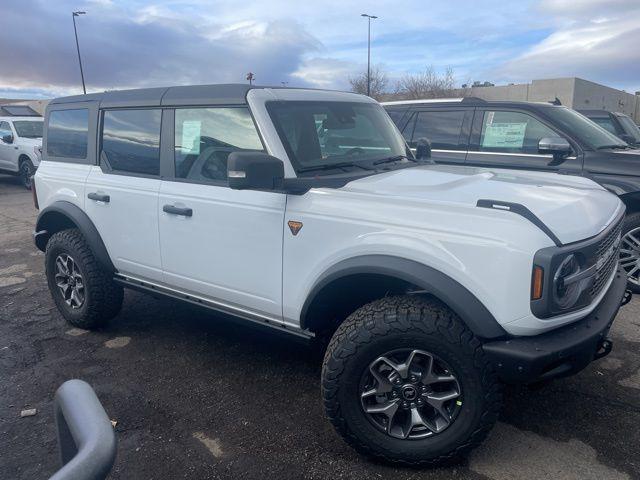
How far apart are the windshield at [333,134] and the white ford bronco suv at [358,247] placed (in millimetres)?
14

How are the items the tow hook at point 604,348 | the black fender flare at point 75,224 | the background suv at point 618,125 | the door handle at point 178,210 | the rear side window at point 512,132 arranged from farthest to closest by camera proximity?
the background suv at point 618,125, the rear side window at point 512,132, the black fender flare at point 75,224, the door handle at point 178,210, the tow hook at point 604,348

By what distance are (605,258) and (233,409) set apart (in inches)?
89.5

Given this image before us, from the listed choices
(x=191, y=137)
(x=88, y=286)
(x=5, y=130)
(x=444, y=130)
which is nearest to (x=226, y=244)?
(x=191, y=137)

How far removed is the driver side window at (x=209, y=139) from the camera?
10.8 feet

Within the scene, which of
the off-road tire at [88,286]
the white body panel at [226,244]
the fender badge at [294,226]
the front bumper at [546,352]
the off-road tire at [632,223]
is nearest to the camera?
the front bumper at [546,352]

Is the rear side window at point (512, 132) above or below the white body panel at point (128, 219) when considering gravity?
above

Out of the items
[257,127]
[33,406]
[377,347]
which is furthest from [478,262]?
[33,406]

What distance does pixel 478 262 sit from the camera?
7.70 feet

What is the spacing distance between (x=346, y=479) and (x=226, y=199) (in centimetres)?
170

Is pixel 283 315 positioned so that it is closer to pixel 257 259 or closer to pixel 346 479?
pixel 257 259

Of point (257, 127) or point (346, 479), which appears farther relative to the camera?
point (257, 127)

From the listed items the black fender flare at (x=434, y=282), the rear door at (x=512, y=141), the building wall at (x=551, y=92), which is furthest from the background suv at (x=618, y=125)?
the building wall at (x=551, y=92)

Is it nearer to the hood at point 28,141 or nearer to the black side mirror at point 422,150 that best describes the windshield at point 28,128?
the hood at point 28,141

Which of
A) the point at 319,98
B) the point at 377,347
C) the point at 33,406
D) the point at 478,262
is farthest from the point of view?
the point at 319,98
